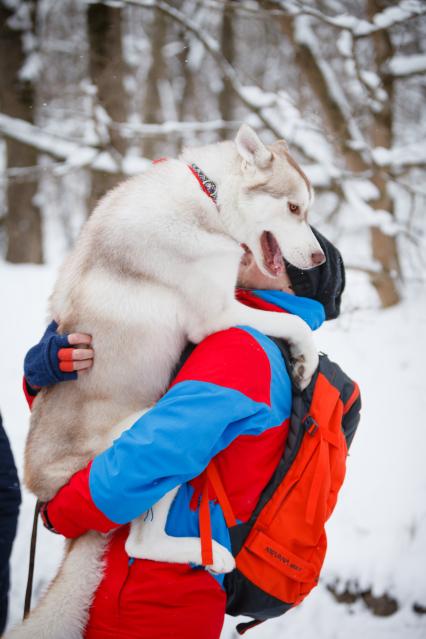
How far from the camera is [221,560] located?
159cm

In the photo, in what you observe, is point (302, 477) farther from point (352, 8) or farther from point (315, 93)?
point (352, 8)

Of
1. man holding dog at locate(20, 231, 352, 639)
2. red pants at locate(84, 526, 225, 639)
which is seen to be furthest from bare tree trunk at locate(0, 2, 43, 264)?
red pants at locate(84, 526, 225, 639)

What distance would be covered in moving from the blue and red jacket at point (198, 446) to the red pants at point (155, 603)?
146 millimetres

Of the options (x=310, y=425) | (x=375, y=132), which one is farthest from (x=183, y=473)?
(x=375, y=132)

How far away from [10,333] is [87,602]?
15.2ft

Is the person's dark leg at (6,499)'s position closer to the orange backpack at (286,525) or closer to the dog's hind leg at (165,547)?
the dog's hind leg at (165,547)

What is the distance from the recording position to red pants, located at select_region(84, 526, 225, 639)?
153cm

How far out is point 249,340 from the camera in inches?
63.3

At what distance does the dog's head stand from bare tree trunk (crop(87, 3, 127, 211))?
15.1ft

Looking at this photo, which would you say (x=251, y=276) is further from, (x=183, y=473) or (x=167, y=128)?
(x=167, y=128)

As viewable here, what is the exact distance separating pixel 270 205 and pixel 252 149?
27 cm

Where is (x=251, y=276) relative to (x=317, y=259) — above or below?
below

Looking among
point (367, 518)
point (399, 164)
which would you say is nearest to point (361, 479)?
point (367, 518)

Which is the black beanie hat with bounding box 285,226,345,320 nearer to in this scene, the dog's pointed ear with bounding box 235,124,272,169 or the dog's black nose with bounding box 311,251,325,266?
the dog's black nose with bounding box 311,251,325,266
